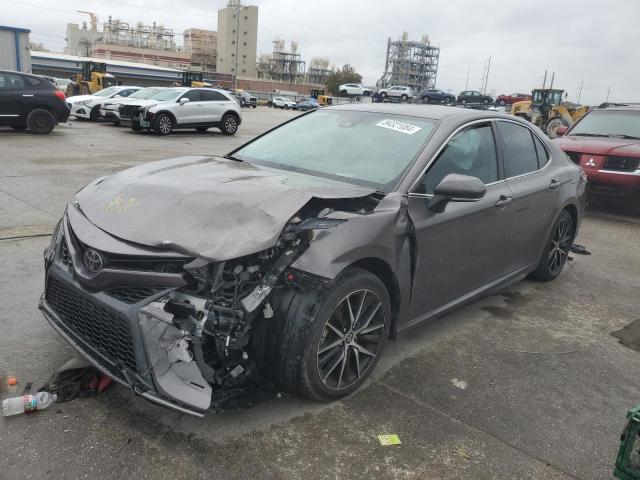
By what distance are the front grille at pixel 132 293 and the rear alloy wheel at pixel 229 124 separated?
1701cm

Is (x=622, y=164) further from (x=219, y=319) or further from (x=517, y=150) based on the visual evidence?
(x=219, y=319)

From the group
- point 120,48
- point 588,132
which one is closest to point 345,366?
point 588,132

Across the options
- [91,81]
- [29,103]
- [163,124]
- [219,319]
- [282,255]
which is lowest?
[163,124]

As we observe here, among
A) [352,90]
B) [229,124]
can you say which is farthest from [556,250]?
[352,90]

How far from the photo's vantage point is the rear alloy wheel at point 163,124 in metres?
17.0

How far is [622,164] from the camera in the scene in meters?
8.21

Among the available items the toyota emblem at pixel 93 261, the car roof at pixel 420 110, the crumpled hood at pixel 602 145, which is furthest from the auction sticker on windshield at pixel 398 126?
the crumpled hood at pixel 602 145

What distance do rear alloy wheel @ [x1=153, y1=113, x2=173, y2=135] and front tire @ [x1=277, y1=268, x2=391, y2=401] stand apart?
1549 centimetres

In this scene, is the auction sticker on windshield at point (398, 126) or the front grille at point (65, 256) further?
the auction sticker on windshield at point (398, 126)

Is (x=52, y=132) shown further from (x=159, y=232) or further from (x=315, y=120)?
(x=159, y=232)

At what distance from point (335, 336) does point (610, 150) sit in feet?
24.1

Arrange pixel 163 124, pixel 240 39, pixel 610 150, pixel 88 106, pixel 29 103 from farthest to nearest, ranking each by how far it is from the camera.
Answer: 1. pixel 240 39
2. pixel 88 106
3. pixel 163 124
4. pixel 29 103
5. pixel 610 150

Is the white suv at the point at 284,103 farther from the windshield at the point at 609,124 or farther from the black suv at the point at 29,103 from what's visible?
the windshield at the point at 609,124

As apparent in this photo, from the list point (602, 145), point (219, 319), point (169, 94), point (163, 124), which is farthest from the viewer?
point (169, 94)
